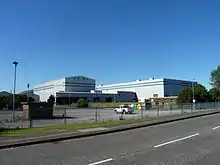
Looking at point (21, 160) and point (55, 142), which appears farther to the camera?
point (55, 142)

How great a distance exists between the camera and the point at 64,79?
625 feet

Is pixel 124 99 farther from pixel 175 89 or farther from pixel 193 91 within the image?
pixel 193 91

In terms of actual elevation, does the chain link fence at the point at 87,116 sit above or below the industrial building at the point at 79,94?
below

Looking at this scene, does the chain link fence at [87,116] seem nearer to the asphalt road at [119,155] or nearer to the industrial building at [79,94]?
the asphalt road at [119,155]

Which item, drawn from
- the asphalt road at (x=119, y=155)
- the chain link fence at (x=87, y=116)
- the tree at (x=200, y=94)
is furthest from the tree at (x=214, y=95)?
the asphalt road at (x=119, y=155)

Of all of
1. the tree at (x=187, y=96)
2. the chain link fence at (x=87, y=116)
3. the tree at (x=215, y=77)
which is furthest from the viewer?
the tree at (x=215, y=77)

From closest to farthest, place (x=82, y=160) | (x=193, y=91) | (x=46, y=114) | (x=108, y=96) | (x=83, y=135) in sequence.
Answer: (x=82, y=160)
(x=83, y=135)
(x=46, y=114)
(x=193, y=91)
(x=108, y=96)

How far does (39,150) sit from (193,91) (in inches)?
3007

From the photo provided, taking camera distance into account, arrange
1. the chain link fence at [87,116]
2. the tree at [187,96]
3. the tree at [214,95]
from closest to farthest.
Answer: the chain link fence at [87,116] → the tree at [187,96] → the tree at [214,95]

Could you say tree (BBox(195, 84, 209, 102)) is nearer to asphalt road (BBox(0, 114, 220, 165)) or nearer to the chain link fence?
the chain link fence

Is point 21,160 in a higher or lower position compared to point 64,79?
lower

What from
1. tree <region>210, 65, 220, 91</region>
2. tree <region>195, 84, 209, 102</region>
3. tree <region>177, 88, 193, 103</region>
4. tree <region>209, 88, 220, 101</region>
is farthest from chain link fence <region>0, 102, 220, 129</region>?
tree <region>210, 65, 220, 91</region>

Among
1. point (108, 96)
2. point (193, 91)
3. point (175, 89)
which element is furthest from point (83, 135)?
point (175, 89)

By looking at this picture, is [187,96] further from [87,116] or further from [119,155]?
[119,155]
